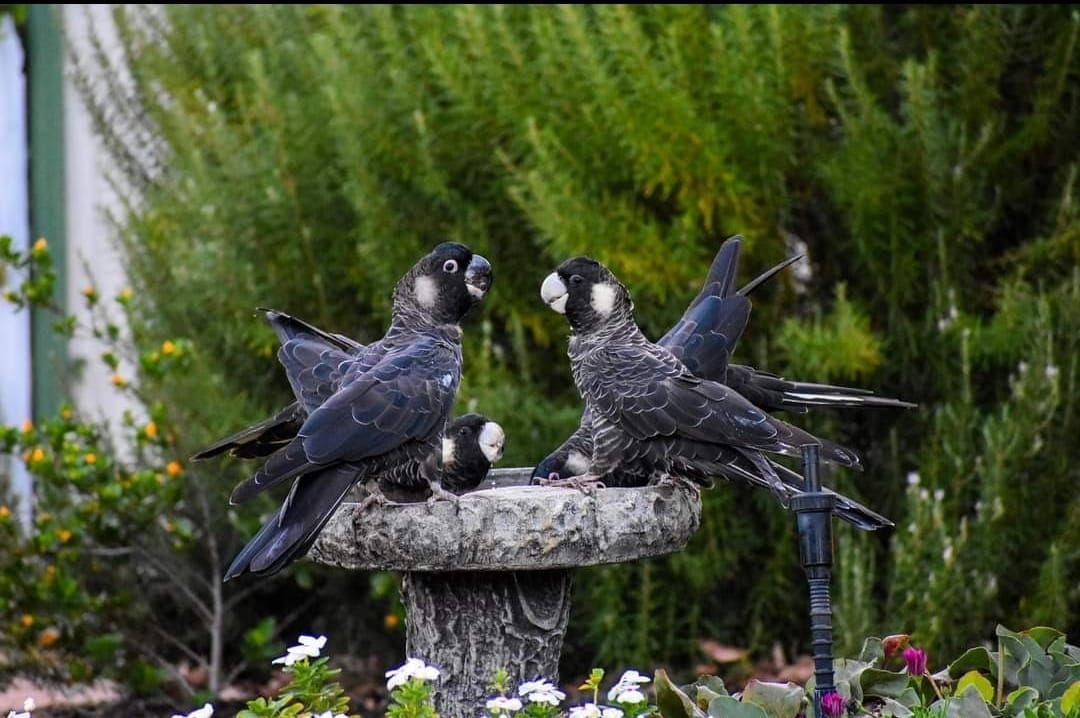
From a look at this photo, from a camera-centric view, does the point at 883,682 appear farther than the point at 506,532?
No

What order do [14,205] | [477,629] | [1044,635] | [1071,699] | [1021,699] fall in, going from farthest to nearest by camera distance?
[14,205]
[477,629]
[1044,635]
[1021,699]
[1071,699]

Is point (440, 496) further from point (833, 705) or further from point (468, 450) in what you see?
point (833, 705)

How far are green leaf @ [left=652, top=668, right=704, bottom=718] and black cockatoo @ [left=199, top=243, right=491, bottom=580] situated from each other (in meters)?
0.63

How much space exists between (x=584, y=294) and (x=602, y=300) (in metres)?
0.04

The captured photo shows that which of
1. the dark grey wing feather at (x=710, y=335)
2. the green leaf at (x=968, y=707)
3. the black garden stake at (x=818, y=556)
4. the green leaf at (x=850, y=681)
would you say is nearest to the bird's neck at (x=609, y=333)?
the dark grey wing feather at (x=710, y=335)

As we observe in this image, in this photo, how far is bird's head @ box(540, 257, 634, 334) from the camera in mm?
3000

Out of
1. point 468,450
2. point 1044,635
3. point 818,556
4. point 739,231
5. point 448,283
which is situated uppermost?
point 739,231

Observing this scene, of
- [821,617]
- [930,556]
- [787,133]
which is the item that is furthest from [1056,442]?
[821,617]

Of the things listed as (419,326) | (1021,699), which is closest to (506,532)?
(419,326)

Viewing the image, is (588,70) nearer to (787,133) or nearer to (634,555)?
(787,133)

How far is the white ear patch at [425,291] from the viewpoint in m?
2.99

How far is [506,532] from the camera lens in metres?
2.61

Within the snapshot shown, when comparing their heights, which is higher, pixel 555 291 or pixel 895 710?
pixel 555 291

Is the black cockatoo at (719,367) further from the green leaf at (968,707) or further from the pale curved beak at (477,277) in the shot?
the green leaf at (968,707)
